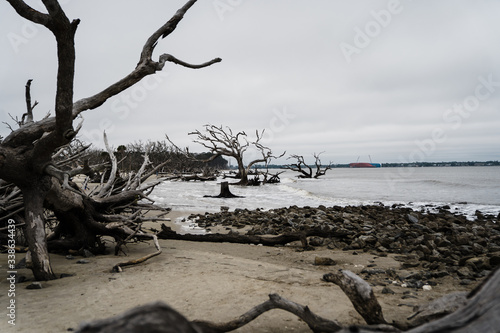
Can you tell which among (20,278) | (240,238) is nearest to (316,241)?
(240,238)

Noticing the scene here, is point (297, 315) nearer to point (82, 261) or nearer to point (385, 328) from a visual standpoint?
point (385, 328)

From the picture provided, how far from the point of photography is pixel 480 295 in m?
1.39

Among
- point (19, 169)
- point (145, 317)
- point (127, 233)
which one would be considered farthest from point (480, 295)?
point (127, 233)

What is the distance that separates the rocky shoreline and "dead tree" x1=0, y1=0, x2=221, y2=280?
433 centimetres

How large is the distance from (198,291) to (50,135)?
2.50 metres

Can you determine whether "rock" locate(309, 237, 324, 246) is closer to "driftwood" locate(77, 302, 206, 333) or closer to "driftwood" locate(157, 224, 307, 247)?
"driftwood" locate(157, 224, 307, 247)

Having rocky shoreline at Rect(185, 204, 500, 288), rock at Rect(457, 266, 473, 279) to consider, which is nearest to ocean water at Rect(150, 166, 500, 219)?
rocky shoreline at Rect(185, 204, 500, 288)

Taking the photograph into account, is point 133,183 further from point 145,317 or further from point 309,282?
point 145,317

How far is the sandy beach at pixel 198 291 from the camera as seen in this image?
2.83 m

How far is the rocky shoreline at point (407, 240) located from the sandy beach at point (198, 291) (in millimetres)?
369

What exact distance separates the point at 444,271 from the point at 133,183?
18.7 ft

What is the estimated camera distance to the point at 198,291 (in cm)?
357

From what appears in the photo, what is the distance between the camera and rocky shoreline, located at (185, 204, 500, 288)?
4484mm

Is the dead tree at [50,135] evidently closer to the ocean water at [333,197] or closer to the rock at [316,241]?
the rock at [316,241]
